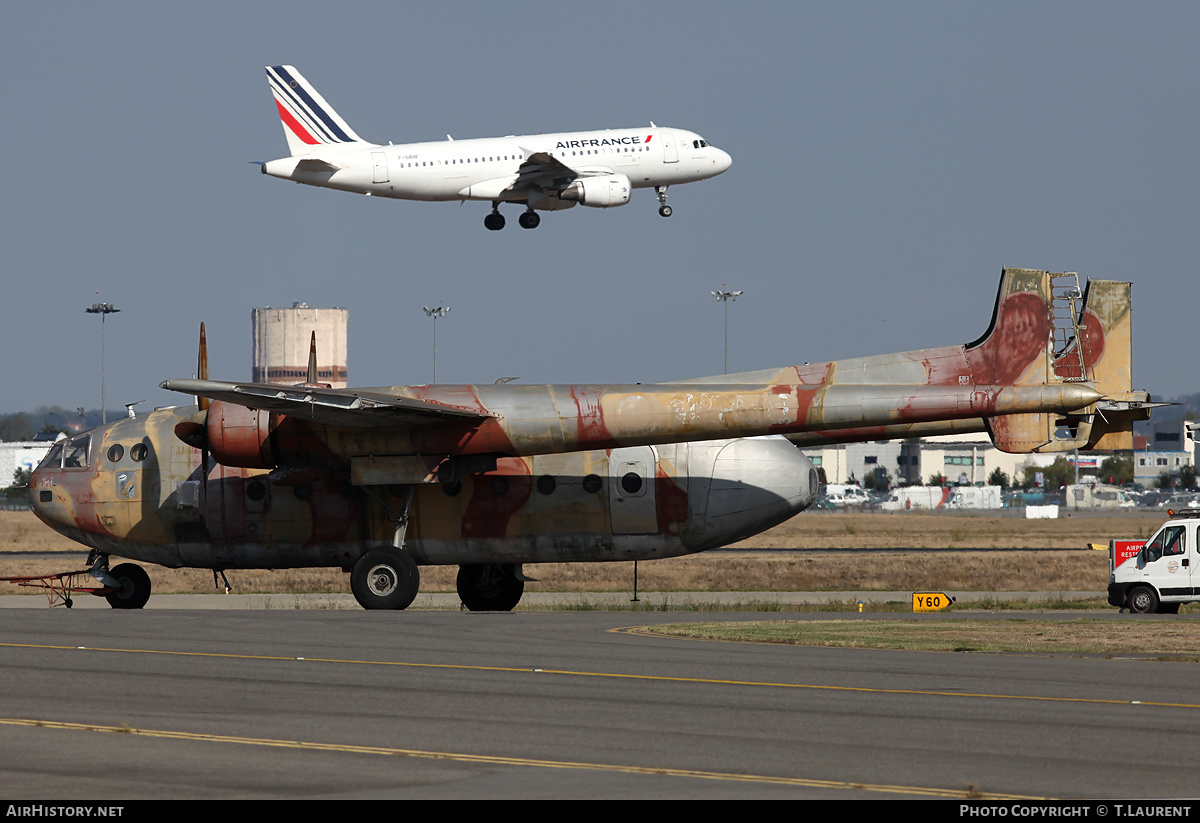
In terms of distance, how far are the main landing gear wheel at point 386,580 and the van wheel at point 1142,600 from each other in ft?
50.3

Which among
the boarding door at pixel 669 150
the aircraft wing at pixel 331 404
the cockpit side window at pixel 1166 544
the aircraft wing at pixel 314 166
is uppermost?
the boarding door at pixel 669 150

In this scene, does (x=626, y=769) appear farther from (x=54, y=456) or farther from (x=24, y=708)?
(x=54, y=456)

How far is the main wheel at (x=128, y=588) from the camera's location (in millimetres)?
30312

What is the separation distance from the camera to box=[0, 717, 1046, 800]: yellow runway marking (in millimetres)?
10125

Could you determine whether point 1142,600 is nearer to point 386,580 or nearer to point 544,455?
point 544,455

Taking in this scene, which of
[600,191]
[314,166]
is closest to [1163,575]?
[600,191]

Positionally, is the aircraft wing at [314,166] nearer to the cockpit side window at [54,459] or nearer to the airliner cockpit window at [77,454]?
the cockpit side window at [54,459]

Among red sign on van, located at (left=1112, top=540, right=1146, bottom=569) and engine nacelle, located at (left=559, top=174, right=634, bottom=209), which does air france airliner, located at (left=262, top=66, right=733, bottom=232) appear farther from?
red sign on van, located at (left=1112, top=540, right=1146, bottom=569)

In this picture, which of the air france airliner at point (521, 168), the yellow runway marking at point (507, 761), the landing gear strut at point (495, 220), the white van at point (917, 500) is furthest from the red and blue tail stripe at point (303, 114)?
the white van at point (917, 500)

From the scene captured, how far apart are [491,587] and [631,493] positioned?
4.27 metres

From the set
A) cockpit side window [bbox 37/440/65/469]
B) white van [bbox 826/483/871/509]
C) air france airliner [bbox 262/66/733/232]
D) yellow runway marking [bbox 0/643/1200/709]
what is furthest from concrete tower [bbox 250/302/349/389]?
yellow runway marking [bbox 0/643/1200/709]

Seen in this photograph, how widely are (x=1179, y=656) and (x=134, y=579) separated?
831 inches

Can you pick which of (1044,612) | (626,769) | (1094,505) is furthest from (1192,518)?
(1094,505)

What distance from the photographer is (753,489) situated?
93.8ft
